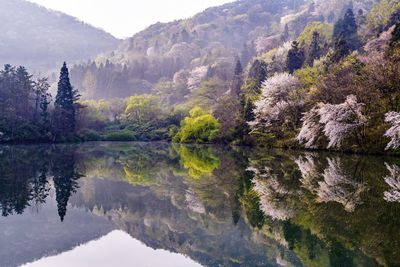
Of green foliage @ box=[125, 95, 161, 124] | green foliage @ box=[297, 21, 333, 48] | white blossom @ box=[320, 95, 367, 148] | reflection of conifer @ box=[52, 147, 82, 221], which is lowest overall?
green foliage @ box=[125, 95, 161, 124]

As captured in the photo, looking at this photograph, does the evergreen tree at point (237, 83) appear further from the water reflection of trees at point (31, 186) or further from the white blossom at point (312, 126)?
the water reflection of trees at point (31, 186)

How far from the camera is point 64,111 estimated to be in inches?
2234

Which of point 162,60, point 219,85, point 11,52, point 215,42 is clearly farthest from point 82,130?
point 11,52

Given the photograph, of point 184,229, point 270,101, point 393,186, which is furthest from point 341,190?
point 270,101

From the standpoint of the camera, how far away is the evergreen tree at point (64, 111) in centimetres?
5619

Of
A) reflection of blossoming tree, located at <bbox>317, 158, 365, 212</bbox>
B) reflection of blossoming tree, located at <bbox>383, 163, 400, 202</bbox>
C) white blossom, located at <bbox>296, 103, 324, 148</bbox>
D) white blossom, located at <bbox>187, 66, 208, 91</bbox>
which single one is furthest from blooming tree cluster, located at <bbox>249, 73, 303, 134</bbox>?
white blossom, located at <bbox>187, 66, 208, 91</bbox>

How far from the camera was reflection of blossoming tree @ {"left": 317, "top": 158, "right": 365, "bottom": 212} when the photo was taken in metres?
12.0

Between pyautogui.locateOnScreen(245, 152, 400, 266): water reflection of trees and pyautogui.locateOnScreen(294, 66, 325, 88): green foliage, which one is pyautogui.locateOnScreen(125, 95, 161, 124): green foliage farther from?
pyautogui.locateOnScreen(245, 152, 400, 266): water reflection of trees

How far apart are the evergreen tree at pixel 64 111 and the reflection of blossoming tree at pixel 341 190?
45.0 meters

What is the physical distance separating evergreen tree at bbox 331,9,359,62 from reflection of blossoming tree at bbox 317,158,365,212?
3372 centimetres

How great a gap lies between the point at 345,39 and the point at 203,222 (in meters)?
49.6

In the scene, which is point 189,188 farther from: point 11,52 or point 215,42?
point 11,52

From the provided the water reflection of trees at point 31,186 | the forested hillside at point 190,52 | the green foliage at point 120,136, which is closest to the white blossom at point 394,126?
the water reflection of trees at point 31,186

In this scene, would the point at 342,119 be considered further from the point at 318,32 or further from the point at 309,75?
the point at 318,32
